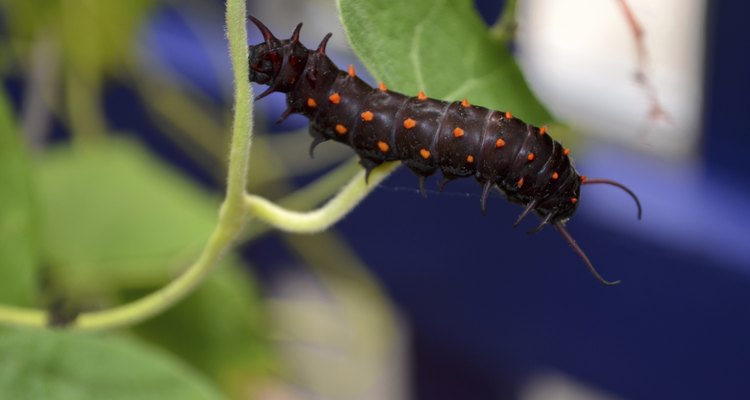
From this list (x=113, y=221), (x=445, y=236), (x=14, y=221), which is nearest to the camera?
(x=14, y=221)

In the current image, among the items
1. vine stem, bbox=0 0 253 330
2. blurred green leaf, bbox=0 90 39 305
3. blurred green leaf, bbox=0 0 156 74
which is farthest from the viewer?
blurred green leaf, bbox=0 0 156 74

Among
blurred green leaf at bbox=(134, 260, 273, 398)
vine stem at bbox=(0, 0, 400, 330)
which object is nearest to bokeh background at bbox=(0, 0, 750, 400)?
blurred green leaf at bbox=(134, 260, 273, 398)

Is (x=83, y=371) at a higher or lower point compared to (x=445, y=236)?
higher

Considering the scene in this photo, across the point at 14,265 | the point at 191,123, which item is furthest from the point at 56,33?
the point at 14,265

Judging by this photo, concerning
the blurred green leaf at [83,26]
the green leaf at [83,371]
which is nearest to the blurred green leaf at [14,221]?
the green leaf at [83,371]

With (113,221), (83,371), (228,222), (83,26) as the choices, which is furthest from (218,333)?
(228,222)

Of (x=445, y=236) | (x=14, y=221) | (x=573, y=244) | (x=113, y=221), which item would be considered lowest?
(x=445, y=236)

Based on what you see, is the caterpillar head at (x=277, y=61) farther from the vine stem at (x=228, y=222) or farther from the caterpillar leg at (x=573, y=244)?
the caterpillar leg at (x=573, y=244)

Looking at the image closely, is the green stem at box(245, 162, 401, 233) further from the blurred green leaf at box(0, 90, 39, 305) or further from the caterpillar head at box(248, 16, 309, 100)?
the blurred green leaf at box(0, 90, 39, 305)

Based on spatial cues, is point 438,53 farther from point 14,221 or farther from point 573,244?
point 14,221
